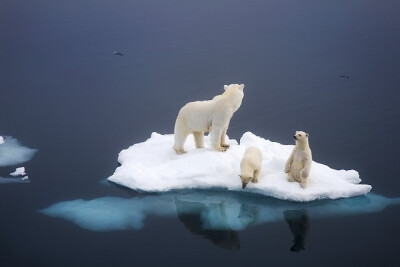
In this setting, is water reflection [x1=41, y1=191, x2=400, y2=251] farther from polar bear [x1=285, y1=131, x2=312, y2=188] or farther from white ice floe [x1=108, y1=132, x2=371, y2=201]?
polar bear [x1=285, y1=131, x2=312, y2=188]

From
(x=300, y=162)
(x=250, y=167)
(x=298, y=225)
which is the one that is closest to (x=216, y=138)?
(x=250, y=167)

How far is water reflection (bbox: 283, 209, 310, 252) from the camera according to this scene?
32.2 ft

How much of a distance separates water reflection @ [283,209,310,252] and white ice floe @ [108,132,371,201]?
0.98ft

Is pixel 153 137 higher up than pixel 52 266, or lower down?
higher up

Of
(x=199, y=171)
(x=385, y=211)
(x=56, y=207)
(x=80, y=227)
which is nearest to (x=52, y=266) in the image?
(x=80, y=227)

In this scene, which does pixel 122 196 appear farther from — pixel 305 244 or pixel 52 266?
pixel 305 244

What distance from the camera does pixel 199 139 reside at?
12234 mm

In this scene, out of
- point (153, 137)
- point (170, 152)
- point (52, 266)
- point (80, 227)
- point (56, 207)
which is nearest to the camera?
point (52, 266)

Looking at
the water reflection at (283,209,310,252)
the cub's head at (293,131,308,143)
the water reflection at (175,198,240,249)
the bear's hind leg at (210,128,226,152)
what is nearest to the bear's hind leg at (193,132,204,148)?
the bear's hind leg at (210,128,226,152)

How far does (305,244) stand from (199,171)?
101 inches

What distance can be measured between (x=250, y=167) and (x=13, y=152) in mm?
5561

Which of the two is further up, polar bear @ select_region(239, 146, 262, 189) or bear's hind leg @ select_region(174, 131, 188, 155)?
bear's hind leg @ select_region(174, 131, 188, 155)

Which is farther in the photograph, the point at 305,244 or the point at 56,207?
the point at 56,207

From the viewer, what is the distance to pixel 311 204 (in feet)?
35.2
